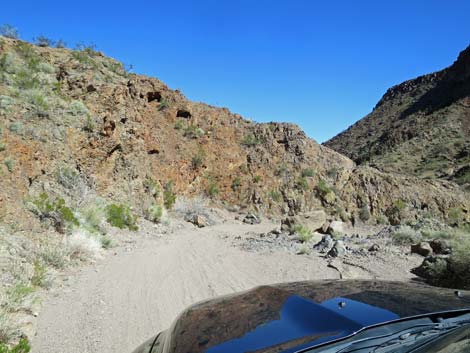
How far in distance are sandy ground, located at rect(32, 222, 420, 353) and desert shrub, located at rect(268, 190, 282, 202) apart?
45.6 feet

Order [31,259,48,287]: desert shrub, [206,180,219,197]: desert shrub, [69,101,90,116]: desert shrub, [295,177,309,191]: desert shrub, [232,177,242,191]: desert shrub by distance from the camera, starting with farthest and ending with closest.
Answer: [295,177,309,191]: desert shrub
[232,177,242,191]: desert shrub
[206,180,219,197]: desert shrub
[69,101,90,116]: desert shrub
[31,259,48,287]: desert shrub

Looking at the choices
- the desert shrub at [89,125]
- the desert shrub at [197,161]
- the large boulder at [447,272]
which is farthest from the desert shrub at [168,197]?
the large boulder at [447,272]

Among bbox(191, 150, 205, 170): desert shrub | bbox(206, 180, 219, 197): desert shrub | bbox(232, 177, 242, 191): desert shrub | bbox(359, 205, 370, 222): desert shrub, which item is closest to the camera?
bbox(206, 180, 219, 197): desert shrub

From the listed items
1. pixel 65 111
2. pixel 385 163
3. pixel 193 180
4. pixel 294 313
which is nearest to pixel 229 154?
pixel 193 180

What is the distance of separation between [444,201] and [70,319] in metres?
26.7

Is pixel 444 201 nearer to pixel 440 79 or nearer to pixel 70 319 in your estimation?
pixel 70 319

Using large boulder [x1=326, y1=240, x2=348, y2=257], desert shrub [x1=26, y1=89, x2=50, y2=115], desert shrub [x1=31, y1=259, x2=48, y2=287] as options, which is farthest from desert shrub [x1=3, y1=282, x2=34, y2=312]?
desert shrub [x1=26, y1=89, x2=50, y2=115]

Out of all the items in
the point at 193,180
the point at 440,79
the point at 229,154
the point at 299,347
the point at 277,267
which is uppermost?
the point at 440,79

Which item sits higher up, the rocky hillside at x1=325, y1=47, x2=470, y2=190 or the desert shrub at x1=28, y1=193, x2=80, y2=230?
the rocky hillside at x1=325, y1=47, x2=470, y2=190

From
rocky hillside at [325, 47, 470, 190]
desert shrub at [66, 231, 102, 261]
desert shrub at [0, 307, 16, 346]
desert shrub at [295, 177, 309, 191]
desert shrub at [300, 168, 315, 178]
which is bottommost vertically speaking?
desert shrub at [0, 307, 16, 346]

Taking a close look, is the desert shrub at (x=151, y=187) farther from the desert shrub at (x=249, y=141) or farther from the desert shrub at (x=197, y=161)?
the desert shrub at (x=249, y=141)

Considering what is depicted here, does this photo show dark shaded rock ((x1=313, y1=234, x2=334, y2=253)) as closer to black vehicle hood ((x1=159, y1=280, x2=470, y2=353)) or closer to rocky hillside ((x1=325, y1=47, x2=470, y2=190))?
black vehicle hood ((x1=159, y1=280, x2=470, y2=353))

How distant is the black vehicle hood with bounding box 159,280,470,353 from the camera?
6.35 feet

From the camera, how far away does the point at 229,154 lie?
27.5 meters
